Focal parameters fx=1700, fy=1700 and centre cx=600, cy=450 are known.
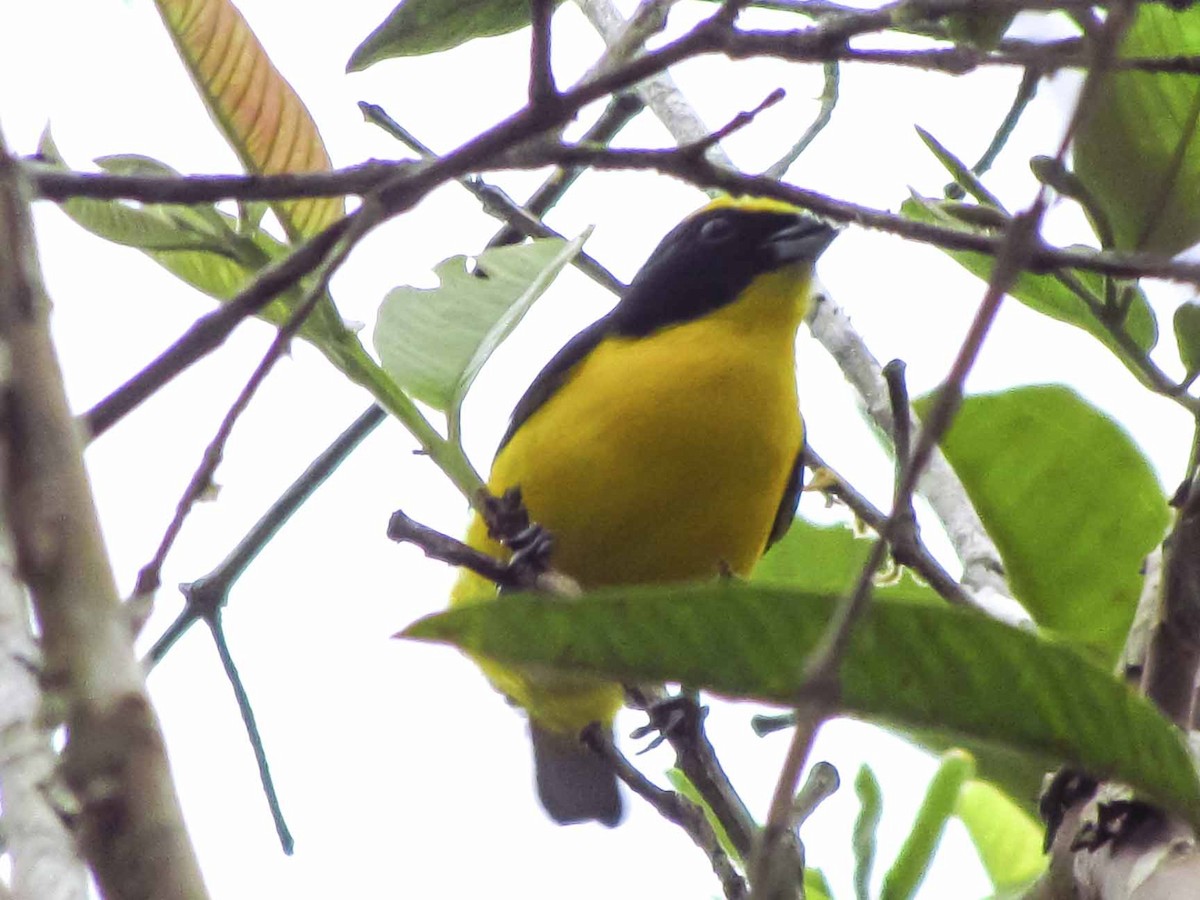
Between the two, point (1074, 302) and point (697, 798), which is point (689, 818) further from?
point (1074, 302)

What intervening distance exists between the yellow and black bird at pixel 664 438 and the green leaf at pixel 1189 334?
1.28 meters

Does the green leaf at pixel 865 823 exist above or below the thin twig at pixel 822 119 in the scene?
below

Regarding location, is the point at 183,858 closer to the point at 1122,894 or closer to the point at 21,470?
the point at 21,470

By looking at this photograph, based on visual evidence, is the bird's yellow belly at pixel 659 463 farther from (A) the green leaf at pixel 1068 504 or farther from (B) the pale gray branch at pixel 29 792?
(B) the pale gray branch at pixel 29 792

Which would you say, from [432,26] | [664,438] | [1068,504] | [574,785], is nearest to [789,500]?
[664,438]

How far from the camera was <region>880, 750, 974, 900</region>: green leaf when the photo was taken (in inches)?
70.6

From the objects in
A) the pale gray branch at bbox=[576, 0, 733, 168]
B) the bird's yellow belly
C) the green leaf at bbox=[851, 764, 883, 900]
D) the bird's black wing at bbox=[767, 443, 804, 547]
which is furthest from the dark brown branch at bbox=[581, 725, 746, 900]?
the bird's black wing at bbox=[767, 443, 804, 547]

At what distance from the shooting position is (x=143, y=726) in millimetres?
767

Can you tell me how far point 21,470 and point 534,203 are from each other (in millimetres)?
2549

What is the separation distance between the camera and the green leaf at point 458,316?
2.12 m

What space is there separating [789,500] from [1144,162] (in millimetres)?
1732

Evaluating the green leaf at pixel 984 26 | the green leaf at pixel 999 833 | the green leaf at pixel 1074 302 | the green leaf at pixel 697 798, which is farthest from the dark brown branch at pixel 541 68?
the green leaf at pixel 999 833

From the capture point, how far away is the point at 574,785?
369 centimetres

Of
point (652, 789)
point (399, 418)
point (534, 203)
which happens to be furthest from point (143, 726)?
point (534, 203)
